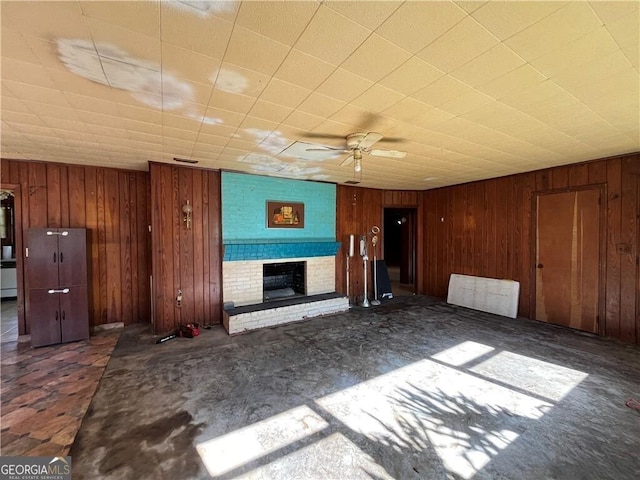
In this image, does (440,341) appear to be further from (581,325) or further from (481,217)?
(481,217)

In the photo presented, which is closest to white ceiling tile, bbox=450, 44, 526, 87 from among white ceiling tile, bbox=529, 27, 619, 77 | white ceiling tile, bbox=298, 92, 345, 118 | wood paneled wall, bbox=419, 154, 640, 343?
white ceiling tile, bbox=529, 27, 619, 77

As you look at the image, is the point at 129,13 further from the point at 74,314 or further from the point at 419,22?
the point at 74,314

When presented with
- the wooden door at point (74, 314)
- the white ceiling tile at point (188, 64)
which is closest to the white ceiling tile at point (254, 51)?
the white ceiling tile at point (188, 64)

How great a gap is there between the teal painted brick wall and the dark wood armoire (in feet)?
6.62

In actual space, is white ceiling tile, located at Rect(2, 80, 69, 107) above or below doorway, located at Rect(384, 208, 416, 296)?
above

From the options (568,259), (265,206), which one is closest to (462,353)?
(568,259)

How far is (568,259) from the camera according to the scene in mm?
4395

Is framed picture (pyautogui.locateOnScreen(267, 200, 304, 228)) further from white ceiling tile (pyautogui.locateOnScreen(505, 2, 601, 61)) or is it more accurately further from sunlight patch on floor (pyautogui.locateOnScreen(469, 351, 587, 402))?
white ceiling tile (pyautogui.locateOnScreen(505, 2, 601, 61))

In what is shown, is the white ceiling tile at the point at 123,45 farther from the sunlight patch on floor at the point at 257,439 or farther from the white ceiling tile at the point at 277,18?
the sunlight patch on floor at the point at 257,439

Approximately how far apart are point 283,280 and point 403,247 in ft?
16.5

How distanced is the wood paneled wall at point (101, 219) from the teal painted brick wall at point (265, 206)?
144 cm

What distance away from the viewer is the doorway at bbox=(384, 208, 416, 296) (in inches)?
299

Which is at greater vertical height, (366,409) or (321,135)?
(321,135)

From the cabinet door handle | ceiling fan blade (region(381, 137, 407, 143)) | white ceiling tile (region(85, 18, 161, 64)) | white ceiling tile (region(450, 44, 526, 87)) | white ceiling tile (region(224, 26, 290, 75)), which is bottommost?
the cabinet door handle
